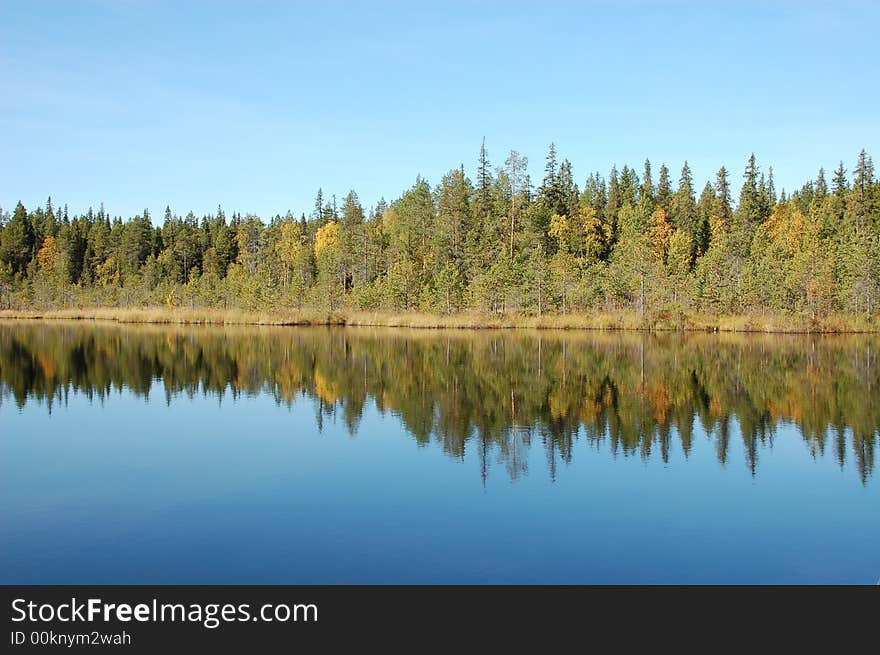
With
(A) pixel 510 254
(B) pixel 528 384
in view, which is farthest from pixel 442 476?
(A) pixel 510 254

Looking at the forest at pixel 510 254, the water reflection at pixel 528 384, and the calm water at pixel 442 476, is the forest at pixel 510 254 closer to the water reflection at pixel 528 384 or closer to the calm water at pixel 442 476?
the water reflection at pixel 528 384

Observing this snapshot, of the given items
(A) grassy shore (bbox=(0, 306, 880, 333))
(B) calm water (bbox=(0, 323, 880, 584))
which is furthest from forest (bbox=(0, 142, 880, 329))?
(B) calm water (bbox=(0, 323, 880, 584))

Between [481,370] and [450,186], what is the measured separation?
66.4m

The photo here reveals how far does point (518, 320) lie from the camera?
68625 mm

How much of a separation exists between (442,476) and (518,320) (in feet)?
177

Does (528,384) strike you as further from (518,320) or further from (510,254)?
(510,254)

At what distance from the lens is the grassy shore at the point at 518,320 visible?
61656 millimetres

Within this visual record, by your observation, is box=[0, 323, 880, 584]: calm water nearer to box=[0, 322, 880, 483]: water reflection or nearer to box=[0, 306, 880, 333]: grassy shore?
box=[0, 322, 880, 483]: water reflection

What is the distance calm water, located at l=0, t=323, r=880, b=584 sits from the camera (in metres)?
10.5

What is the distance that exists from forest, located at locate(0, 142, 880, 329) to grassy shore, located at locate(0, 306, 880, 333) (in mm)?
630

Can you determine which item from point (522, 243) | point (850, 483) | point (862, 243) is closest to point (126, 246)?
point (522, 243)

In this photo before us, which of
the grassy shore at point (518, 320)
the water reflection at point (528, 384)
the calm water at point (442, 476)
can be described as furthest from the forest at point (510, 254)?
the calm water at point (442, 476)

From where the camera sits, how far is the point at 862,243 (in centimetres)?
6675
